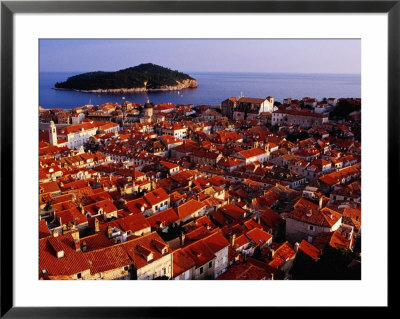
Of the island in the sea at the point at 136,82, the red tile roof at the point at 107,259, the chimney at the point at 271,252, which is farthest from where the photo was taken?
the island in the sea at the point at 136,82

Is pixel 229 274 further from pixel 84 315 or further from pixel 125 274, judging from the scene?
pixel 84 315

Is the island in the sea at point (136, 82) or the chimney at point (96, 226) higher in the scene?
the island in the sea at point (136, 82)

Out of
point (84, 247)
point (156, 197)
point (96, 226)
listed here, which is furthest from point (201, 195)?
point (84, 247)

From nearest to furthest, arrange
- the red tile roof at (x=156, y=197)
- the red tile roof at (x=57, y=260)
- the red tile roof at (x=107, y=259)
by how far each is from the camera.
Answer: the red tile roof at (x=57, y=260)
the red tile roof at (x=107, y=259)
the red tile roof at (x=156, y=197)

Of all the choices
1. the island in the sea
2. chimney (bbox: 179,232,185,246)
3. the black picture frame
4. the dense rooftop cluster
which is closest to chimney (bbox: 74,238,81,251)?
the dense rooftop cluster

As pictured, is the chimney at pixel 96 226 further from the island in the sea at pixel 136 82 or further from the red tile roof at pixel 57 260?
the island in the sea at pixel 136 82

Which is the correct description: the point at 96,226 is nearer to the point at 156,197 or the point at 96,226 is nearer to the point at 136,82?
the point at 156,197
